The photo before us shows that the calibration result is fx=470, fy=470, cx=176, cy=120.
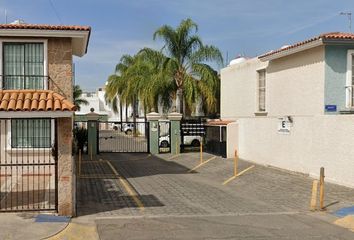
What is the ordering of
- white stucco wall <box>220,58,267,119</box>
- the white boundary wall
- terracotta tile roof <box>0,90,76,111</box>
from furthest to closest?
white stucco wall <box>220,58,267,119</box> → the white boundary wall → terracotta tile roof <box>0,90,76,111</box>

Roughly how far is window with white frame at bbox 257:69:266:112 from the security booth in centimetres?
205

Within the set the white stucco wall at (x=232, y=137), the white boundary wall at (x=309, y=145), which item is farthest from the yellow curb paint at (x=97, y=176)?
the white stucco wall at (x=232, y=137)

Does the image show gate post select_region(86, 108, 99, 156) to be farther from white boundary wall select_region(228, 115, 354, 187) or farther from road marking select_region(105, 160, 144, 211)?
white boundary wall select_region(228, 115, 354, 187)

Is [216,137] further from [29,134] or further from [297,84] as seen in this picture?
[29,134]

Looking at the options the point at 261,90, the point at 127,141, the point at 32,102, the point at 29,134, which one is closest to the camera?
the point at 32,102

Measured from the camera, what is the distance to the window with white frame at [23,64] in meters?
13.8

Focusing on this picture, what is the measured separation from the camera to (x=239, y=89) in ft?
91.8

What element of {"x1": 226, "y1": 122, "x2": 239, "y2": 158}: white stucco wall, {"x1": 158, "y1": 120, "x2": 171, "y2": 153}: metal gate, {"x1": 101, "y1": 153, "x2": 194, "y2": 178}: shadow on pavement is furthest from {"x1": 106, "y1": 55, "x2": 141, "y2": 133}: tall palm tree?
{"x1": 226, "y1": 122, "x2": 239, "y2": 158}: white stucco wall

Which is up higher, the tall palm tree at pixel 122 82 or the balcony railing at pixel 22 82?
the tall palm tree at pixel 122 82

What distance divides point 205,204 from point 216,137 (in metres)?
14.6

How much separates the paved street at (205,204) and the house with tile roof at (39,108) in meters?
1.12

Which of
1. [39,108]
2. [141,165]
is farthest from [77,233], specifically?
[141,165]

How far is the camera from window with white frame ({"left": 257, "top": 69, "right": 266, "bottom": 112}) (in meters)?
25.1

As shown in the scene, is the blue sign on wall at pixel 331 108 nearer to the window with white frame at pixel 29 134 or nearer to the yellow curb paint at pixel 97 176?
the yellow curb paint at pixel 97 176
